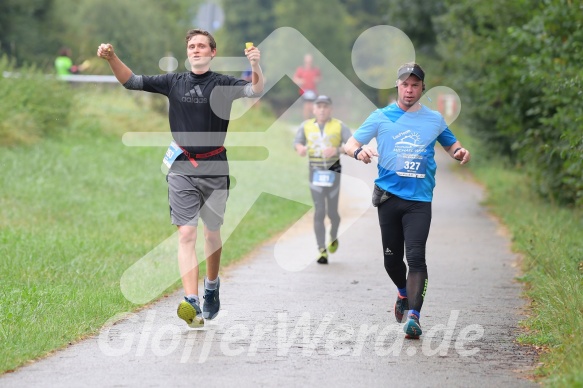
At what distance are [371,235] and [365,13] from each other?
69633 mm

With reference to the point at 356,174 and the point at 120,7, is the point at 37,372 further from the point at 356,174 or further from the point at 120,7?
the point at 120,7

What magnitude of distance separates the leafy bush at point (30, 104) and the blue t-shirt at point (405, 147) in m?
11.9

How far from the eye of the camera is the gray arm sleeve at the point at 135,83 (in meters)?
8.19

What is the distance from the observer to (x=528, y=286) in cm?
1070

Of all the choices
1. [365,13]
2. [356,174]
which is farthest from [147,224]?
[365,13]

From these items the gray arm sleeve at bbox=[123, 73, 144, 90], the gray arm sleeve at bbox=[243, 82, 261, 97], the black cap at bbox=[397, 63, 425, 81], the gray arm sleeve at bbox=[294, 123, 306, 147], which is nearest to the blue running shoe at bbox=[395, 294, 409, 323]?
the black cap at bbox=[397, 63, 425, 81]

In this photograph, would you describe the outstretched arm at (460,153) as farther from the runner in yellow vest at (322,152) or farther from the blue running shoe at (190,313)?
the runner in yellow vest at (322,152)

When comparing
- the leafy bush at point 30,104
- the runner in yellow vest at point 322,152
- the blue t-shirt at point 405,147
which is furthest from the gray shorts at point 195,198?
the leafy bush at point 30,104

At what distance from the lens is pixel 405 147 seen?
26.2ft

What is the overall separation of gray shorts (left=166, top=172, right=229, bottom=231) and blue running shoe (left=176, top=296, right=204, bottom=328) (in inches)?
24.6

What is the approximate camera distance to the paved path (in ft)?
21.1

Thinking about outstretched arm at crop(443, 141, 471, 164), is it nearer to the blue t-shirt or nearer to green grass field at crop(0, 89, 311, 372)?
the blue t-shirt

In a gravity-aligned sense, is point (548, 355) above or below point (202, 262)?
above

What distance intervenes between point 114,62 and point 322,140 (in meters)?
5.28
